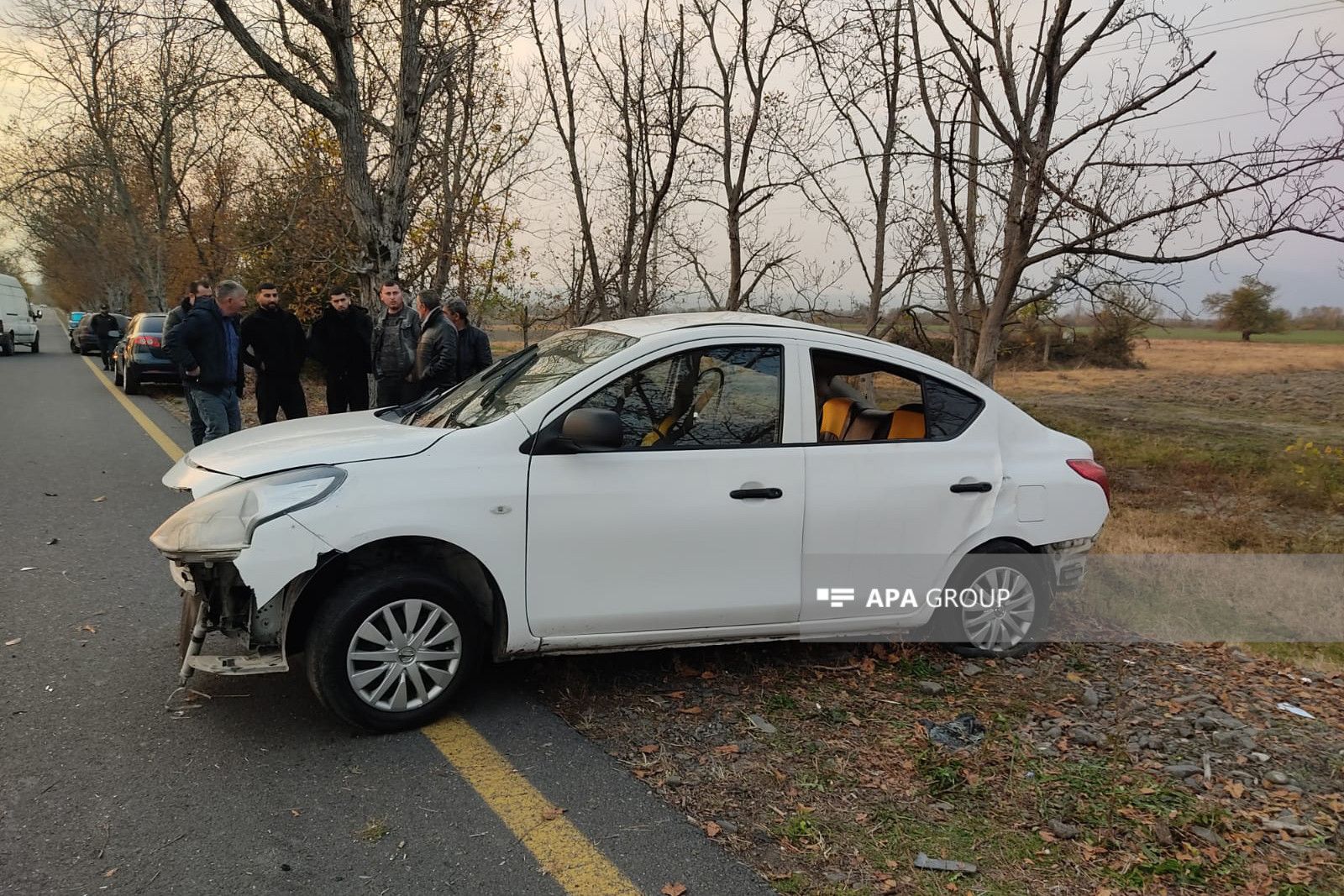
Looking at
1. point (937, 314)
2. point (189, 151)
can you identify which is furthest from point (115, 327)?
point (937, 314)

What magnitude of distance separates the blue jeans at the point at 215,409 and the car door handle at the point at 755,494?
5.87 meters

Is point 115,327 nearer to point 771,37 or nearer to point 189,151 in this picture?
point 189,151

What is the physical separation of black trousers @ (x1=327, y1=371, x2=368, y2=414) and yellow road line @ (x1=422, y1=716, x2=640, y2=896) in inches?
236

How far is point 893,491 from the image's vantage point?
3.99 meters

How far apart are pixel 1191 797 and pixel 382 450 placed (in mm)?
3361

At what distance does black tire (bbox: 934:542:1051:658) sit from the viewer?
4266 mm

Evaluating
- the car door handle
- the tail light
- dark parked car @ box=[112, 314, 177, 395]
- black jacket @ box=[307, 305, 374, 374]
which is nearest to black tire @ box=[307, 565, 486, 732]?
the car door handle

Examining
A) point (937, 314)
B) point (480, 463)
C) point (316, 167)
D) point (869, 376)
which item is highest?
point (316, 167)

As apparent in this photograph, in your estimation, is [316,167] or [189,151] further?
[189,151]

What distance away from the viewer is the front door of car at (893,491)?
3.91 m

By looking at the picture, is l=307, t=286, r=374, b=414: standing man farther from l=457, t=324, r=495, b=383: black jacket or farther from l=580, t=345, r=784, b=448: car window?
l=580, t=345, r=784, b=448: car window

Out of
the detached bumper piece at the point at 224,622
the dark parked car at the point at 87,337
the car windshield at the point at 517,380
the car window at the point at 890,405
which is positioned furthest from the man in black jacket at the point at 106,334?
the car window at the point at 890,405

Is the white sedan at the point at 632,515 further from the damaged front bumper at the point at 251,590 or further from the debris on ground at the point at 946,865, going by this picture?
the debris on ground at the point at 946,865

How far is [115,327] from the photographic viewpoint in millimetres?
25875
